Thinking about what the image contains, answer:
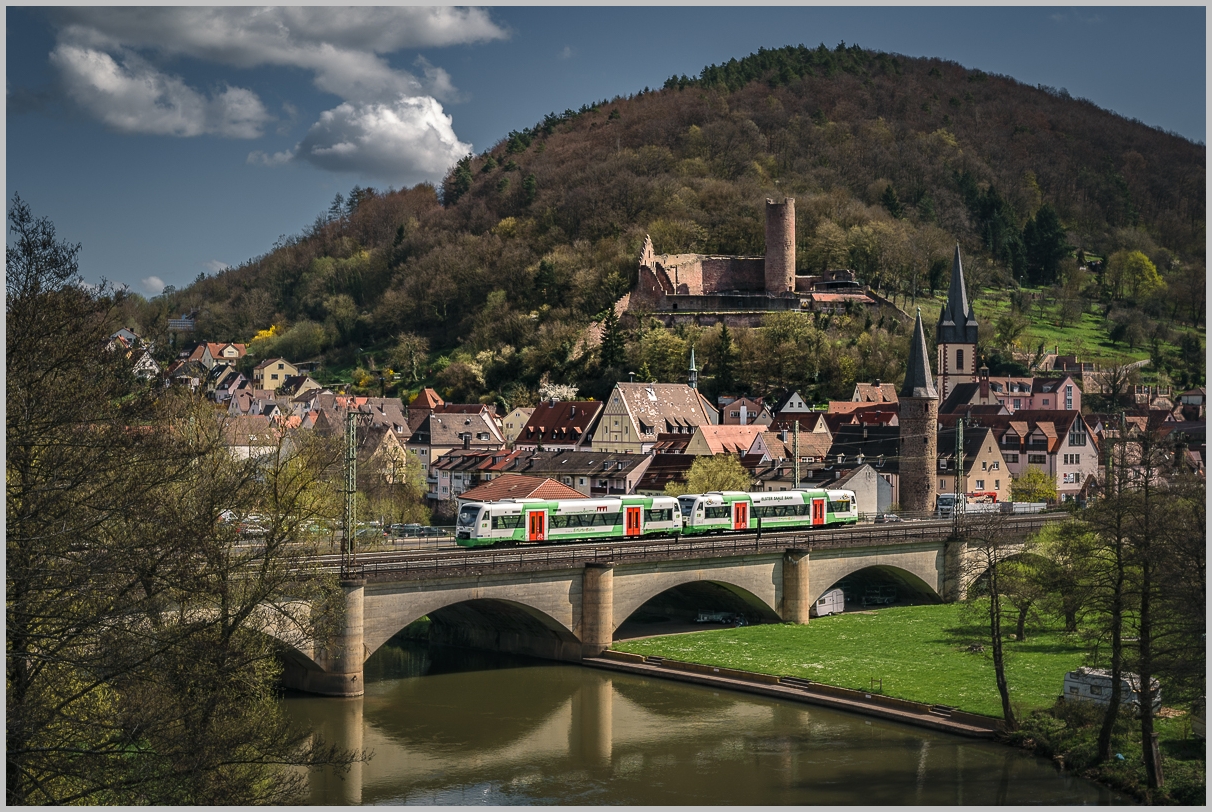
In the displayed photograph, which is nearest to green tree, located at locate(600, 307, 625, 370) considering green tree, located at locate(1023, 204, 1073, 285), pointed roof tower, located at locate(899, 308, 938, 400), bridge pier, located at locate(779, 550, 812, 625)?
pointed roof tower, located at locate(899, 308, 938, 400)

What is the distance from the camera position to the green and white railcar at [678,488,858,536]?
170 ft

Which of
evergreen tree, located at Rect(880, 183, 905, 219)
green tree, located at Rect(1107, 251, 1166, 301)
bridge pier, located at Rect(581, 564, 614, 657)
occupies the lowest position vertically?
bridge pier, located at Rect(581, 564, 614, 657)

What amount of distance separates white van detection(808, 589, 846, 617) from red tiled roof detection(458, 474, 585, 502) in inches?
407

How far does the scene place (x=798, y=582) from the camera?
48562 millimetres

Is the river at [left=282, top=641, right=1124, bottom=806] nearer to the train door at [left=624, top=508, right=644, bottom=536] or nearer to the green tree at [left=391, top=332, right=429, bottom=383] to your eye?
the train door at [left=624, top=508, right=644, bottom=536]

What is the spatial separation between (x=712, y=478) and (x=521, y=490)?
40.8 feet

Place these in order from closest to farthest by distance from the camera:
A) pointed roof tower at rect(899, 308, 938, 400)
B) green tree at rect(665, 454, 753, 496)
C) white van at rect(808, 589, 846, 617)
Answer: white van at rect(808, 589, 846, 617) < green tree at rect(665, 454, 753, 496) < pointed roof tower at rect(899, 308, 938, 400)

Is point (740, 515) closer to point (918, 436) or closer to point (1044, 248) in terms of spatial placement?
point (918, 436)

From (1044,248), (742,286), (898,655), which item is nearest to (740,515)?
(898,655)

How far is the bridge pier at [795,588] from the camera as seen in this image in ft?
159

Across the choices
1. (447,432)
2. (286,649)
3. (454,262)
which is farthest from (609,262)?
(286,649)

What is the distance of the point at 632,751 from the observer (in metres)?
32.8

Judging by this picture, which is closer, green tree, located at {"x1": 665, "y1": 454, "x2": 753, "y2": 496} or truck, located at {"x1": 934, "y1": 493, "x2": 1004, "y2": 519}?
green tree, located at {"x1": 665, "y1": 454, "x2": 753, "y2": 496}

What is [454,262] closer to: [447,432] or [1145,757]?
[447,432]
